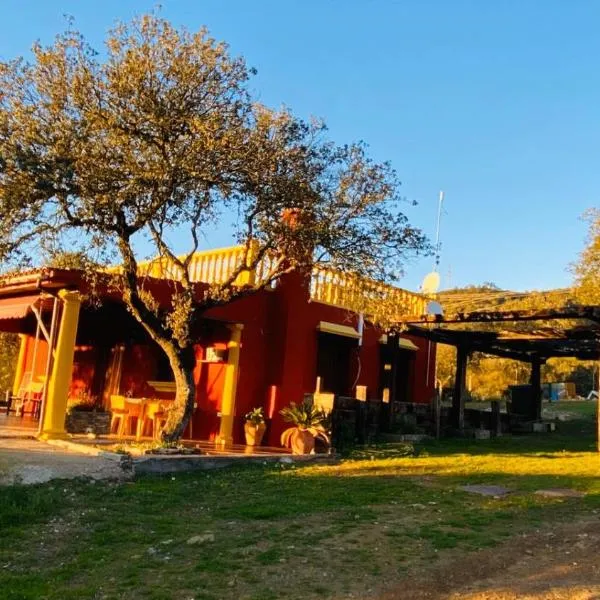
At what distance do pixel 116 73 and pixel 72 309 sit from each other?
4.19m

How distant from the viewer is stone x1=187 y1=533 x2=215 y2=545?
6.05m

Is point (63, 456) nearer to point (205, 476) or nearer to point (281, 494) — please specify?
point (205, 476)

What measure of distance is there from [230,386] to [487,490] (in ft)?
20.0

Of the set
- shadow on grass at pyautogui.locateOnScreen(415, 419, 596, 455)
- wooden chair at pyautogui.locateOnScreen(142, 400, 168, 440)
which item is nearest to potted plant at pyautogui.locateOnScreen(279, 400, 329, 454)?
shadow on grass at pyautogui.locateOnScreen(415, 419, 596, 455)

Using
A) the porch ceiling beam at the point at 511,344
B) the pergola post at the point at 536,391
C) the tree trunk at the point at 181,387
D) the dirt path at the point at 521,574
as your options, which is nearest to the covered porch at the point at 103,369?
the tree trunk at the point at 181,387

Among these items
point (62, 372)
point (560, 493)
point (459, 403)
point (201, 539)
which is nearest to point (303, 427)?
point (62, 372)

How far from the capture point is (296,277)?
14.1 metres

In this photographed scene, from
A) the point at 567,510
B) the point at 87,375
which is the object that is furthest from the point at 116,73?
the point at 87,375

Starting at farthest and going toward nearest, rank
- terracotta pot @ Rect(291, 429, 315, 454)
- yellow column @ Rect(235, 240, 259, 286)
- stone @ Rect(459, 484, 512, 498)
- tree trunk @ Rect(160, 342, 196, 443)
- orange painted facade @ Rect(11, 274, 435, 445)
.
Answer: orange painted facade @ Rect(11, 274, 435, 445) → terracotta pot @ Rect(291, 429, 315, 454) → yellow column @ Rect(235, 240, 259, 286) → tree trunk @ Rect(160, 342, 196, 443) → stone @ Rect(459, 484, 512, 498)

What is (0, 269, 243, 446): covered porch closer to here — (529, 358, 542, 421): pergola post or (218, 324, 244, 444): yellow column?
(218, 324, 244, 444): yellow column

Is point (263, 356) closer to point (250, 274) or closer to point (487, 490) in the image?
point (250, 274)

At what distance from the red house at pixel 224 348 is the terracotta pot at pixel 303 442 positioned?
1.32 metres

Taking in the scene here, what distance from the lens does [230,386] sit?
44.1 ft

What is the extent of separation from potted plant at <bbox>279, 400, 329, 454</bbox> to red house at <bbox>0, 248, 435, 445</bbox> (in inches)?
23.7
